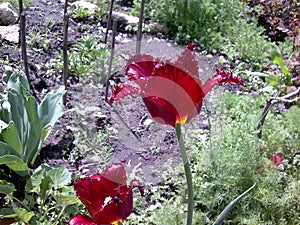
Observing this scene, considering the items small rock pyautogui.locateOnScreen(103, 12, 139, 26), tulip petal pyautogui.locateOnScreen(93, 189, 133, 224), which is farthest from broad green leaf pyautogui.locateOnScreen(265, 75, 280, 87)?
tulip petal pyautogui.locateOnScreen(93, 189, 133, 224)

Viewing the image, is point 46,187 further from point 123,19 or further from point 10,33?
point 123,19

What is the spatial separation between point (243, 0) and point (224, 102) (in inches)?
74.4

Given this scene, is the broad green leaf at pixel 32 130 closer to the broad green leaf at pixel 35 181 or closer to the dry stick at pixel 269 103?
the broad green leaf at pixel 35 181

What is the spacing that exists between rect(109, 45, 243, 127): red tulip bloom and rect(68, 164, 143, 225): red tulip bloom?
0.85 feet

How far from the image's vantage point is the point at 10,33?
391 centimetres

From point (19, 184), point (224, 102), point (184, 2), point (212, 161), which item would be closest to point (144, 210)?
point (212, 161)

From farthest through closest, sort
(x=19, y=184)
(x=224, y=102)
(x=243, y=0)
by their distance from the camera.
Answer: (x=243, y=0) < (x=224, y=102) < (x=19, y=184)

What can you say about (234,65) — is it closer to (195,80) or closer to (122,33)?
(122,33)

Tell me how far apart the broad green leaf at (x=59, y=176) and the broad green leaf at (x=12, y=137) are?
209mm

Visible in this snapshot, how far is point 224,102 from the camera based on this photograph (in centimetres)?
350

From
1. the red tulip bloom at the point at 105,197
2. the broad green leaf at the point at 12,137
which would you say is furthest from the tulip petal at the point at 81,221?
the broad green leaf at the point at 12,137

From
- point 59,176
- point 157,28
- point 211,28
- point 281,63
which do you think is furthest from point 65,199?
point 211,28

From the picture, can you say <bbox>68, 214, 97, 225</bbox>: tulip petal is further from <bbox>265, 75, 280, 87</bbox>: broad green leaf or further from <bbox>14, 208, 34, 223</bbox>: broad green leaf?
<bbox>265, 75, 280, 87</bbox>: broad green leaf

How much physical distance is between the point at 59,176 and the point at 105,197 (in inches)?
33.9
